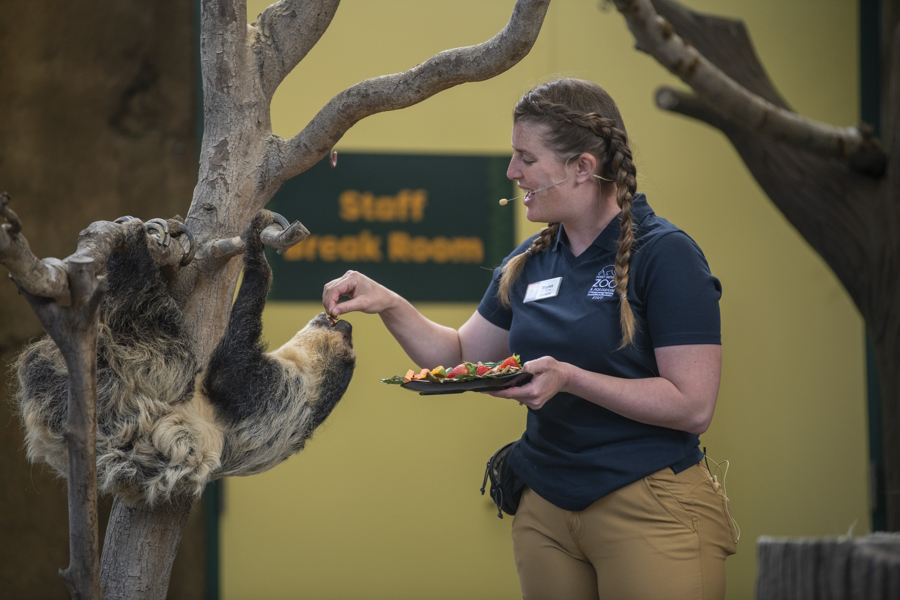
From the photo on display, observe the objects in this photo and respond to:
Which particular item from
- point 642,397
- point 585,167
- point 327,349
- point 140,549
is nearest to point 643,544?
point 642,397

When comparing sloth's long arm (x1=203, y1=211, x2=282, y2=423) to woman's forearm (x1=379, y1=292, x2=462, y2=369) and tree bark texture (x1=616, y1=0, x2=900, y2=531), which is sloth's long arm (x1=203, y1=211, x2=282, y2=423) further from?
tree bark texture (x1=616, y1=0, x2=900, y2=531)

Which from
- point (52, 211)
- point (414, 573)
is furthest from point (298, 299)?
point (414, 573)

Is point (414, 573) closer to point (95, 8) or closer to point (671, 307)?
point (671, 307)

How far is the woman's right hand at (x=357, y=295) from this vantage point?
71.5 inches

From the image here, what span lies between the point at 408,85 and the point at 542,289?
53cm

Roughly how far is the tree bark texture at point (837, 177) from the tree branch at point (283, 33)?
1.23 meters

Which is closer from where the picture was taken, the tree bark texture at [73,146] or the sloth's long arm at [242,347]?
the sloth's long arm at [242,347]

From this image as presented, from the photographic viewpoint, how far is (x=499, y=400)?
341 cm

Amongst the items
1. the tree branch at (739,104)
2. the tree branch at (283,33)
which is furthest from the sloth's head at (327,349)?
the tree branch at (739,104)

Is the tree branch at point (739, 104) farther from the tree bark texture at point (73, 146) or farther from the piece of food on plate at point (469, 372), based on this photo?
the tree bark texture at point (73, 146)

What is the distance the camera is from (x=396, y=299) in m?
1.89

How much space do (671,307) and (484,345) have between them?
1.86 ft

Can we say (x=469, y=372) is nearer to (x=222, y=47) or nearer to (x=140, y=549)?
(x=140, y=549)

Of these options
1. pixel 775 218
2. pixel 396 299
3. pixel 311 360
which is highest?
pixel 775 218
